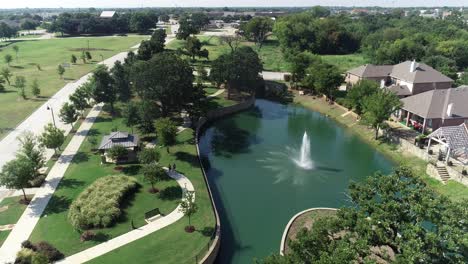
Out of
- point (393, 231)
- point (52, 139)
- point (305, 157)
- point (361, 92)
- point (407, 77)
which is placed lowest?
point (305, 157)

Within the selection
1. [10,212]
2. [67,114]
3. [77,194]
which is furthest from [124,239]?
[67,114]

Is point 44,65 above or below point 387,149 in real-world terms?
above

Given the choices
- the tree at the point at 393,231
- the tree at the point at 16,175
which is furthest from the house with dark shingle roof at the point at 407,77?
the tree at the point at 16,175

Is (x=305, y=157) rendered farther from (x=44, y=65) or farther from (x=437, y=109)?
(x=44, y=65)

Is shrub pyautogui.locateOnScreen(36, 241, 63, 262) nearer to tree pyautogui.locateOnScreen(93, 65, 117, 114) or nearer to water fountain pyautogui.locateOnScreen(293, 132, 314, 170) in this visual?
water fountain pyautogui.locateOnScreen(293, 132, 314, 170)

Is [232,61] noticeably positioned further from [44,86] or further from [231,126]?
[44,86]

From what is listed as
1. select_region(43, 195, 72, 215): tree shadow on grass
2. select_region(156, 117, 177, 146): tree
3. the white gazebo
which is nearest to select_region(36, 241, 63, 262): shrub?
select_region(43, 195, 72, 215): tree shadow on grass

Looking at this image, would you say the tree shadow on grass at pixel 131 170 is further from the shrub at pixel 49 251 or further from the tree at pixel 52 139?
the shrub at pixel 49 251
